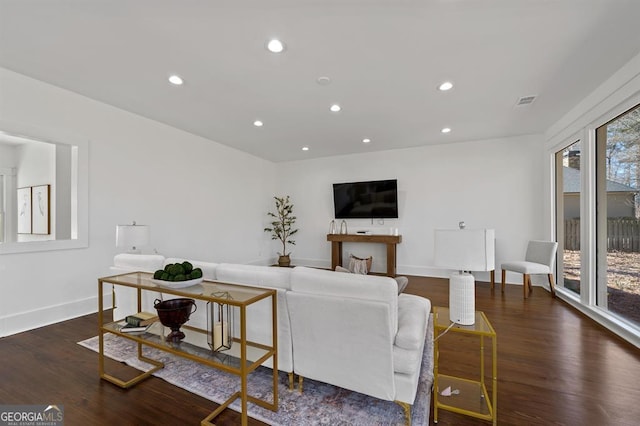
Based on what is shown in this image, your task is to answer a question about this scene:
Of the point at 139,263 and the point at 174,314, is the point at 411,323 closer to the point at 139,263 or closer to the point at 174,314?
the point at 174,314

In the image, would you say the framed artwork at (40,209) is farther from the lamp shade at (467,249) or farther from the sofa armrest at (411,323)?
the lamp shade at (467,249)

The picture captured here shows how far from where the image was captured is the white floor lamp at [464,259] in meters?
1.62

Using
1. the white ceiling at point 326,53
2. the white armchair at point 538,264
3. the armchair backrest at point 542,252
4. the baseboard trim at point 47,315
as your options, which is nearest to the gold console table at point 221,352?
the baseboard trim at point 47,315

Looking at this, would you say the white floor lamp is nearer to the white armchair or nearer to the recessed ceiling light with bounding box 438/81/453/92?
the recessed ceiling light with bounding box 438/81/453/92

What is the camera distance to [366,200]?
19.7 feet

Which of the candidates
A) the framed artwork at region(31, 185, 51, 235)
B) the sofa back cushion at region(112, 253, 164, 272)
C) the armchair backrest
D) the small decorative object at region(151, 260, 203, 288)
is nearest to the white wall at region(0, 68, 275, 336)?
the framed artwork at region(31, 185, 51, 235)

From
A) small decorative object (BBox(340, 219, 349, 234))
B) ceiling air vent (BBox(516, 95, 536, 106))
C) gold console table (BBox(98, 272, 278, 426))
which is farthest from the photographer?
small decorative object (BBox(340, 219, 349, 234))

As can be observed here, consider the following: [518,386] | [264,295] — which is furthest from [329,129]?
[518,386]

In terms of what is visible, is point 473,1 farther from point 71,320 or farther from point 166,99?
point 71,320

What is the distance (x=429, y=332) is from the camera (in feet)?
9.09

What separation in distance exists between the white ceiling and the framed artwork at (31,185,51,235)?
1.47 meters

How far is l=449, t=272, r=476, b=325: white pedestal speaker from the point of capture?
1.65 meters

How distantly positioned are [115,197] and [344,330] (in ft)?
12.0

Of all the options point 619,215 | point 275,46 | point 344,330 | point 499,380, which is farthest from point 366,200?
point 344,330
